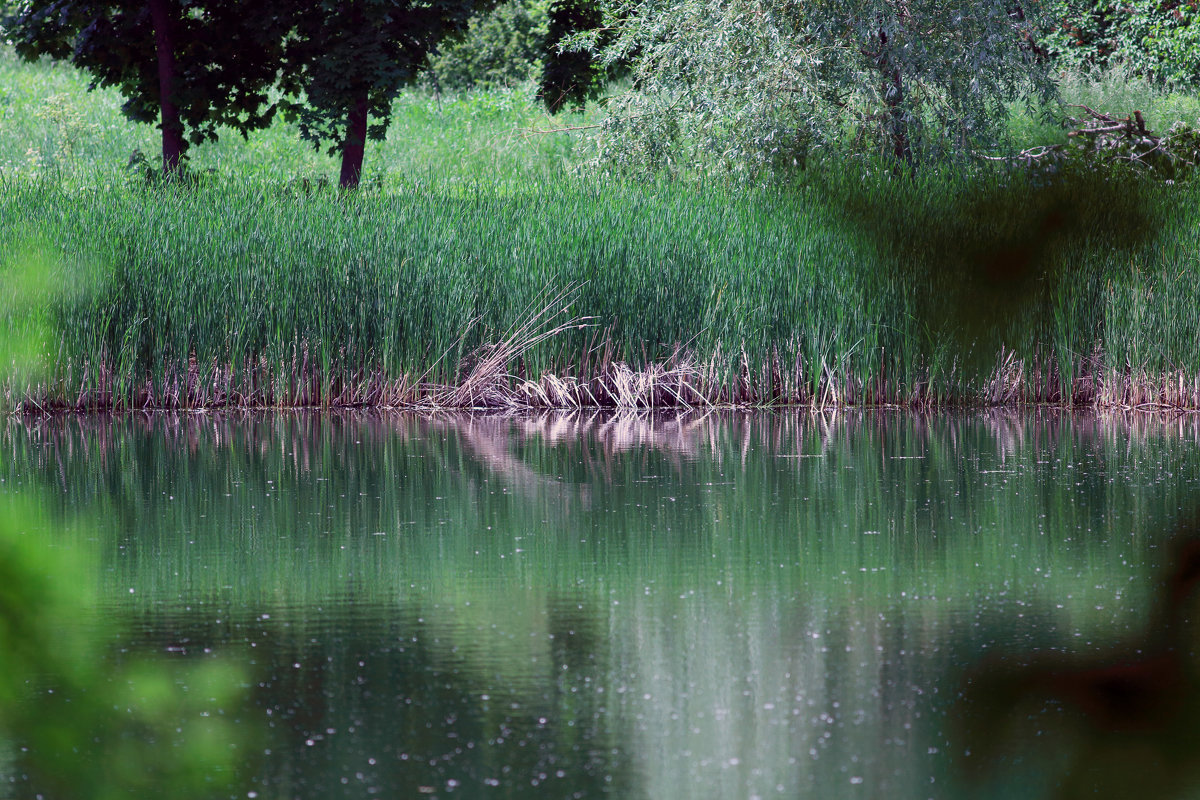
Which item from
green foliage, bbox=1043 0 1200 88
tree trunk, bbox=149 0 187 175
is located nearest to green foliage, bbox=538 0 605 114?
tree trunk, bbox=149 0 187 175

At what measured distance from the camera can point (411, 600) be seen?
464 centimetres

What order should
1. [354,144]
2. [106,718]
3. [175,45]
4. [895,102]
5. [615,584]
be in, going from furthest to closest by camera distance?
[175,45] < [354,144] < [895,102] < [615,584] < [106,718]

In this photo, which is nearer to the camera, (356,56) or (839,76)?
(839,76)

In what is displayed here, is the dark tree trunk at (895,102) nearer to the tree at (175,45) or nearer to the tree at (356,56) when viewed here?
the tree at (356,56)

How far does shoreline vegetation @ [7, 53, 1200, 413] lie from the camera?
1005 cm

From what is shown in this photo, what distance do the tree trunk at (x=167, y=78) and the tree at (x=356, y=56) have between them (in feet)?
3.72

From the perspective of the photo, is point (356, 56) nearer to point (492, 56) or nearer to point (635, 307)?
point (635, 307)

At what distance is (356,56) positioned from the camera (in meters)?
14.6

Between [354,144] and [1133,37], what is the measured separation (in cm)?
1229

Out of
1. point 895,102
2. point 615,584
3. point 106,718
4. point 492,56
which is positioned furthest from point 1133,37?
point 106,718

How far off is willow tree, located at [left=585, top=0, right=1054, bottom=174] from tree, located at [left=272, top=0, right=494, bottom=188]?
2.57 meters

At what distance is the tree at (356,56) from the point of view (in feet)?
47.2

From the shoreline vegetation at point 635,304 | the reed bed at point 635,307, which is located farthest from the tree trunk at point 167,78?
the reed bed at point 635,307

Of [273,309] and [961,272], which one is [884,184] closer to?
[961,272]
